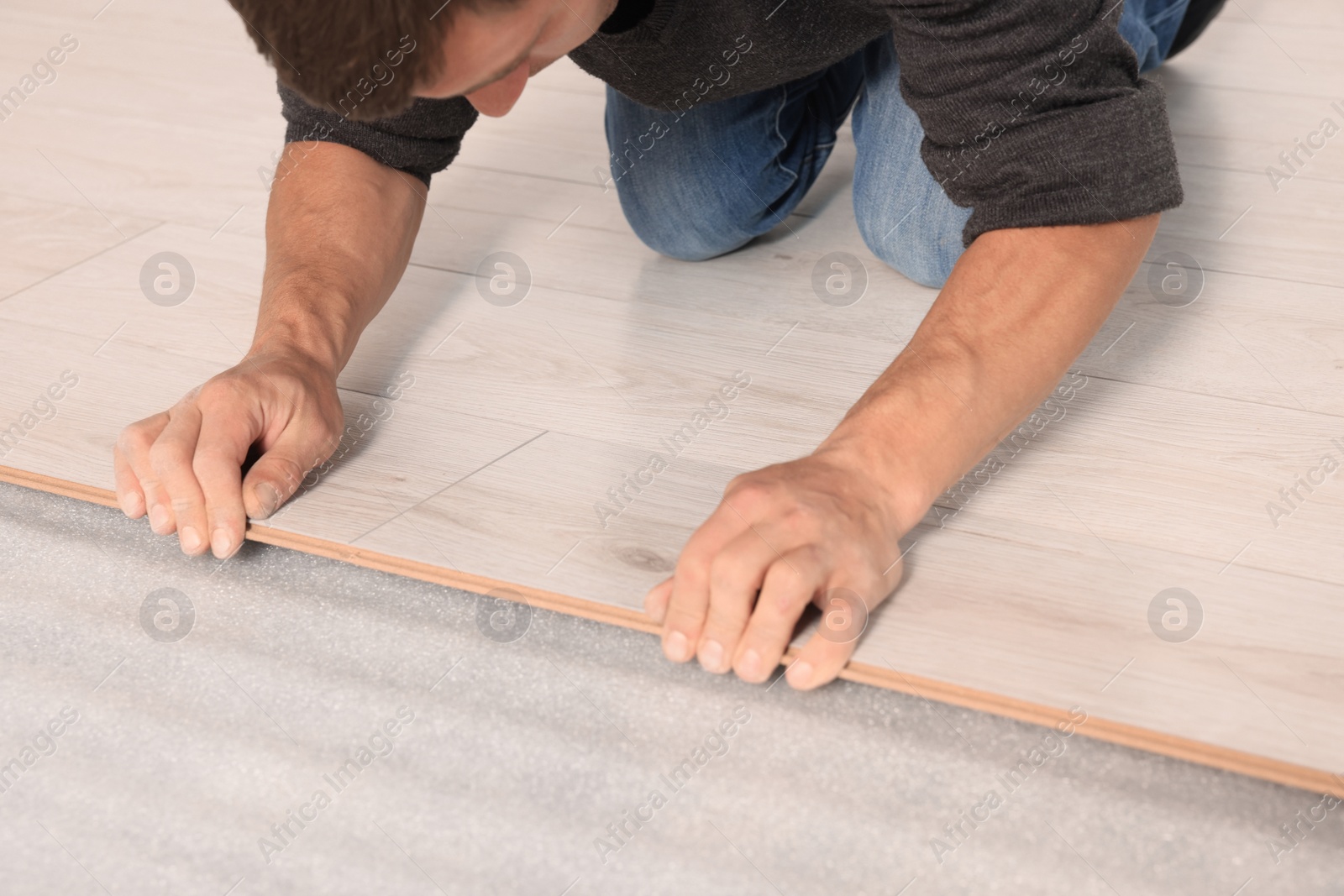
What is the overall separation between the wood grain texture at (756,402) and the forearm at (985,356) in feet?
0.40

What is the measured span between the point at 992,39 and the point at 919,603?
0.42 meters

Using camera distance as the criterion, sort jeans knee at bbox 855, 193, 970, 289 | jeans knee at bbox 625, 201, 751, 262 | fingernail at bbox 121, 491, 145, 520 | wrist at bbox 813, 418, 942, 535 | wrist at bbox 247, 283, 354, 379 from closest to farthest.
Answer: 1. wrist at bbox 813, 418, 942, 535
2. fingernail at bbox 121, 491, 145, 520
3. wrist at bbox 247, 283, 354, 379
4. jeans knee at bbox 855, 193, 970, 289
5. jeans knee at bbox 625, 201, 751, 262

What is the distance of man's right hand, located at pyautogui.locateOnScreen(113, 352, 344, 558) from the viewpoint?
0.90m

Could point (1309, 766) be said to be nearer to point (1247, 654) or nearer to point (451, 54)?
point (1247, 654)

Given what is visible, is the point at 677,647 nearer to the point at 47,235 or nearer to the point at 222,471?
the point at 222,471

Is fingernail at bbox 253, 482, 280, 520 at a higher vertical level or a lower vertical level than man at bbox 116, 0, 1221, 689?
lower

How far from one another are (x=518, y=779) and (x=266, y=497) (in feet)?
1.08

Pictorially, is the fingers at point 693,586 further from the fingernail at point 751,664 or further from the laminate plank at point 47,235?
the laminate plank at point 47,235

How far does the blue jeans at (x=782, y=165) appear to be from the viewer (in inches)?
51.6

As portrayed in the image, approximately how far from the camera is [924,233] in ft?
4.23

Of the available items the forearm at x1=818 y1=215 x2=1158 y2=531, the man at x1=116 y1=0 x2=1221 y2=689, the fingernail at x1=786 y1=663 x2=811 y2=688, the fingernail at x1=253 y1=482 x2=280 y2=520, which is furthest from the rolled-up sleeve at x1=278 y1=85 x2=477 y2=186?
the fingernail at x1=786 y1=663 x2=811 y2=688

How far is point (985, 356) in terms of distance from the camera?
0.83 m

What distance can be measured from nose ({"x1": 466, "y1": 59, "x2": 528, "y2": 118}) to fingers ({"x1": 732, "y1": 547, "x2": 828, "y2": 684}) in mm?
402

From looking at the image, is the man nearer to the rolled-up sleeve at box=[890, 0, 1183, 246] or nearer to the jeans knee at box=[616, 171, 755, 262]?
the rolled-up sleeve at box=[890, 0, 1183, 246]
